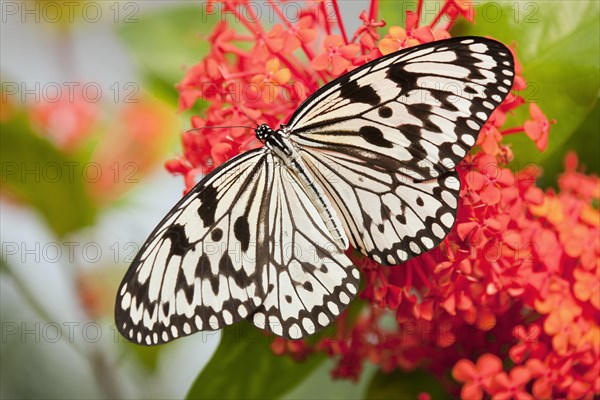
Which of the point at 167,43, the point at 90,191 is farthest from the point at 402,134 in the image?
the point at 90,191

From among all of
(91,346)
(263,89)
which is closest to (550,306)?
(263,89)

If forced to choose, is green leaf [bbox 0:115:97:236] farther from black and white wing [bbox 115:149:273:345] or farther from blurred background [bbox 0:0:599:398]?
black and white wing [bbox 115:149:273:345]

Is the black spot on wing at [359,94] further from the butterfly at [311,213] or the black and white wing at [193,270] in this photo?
the black and white wing at [193,270]

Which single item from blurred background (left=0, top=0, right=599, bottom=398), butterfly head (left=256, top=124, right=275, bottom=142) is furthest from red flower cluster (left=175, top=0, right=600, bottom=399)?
blurred background (left=0, top=0, right=599, bottom=398)

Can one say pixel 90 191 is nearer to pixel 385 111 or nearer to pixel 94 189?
pixel 94 189

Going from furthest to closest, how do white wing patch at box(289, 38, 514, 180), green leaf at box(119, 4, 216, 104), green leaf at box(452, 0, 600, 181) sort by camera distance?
green leaf at box(119, 4, 216, 104)
green leaf at box(452, 0, 600, 181)
white wing patch at box(289, 38, 514, 180)

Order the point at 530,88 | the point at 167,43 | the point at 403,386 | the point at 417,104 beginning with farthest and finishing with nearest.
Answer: the point at 167,43 < the point at 403,386 < the point at 530,88 < the point at 417,104

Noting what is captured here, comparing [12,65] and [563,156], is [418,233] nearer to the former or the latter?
[563,156]
